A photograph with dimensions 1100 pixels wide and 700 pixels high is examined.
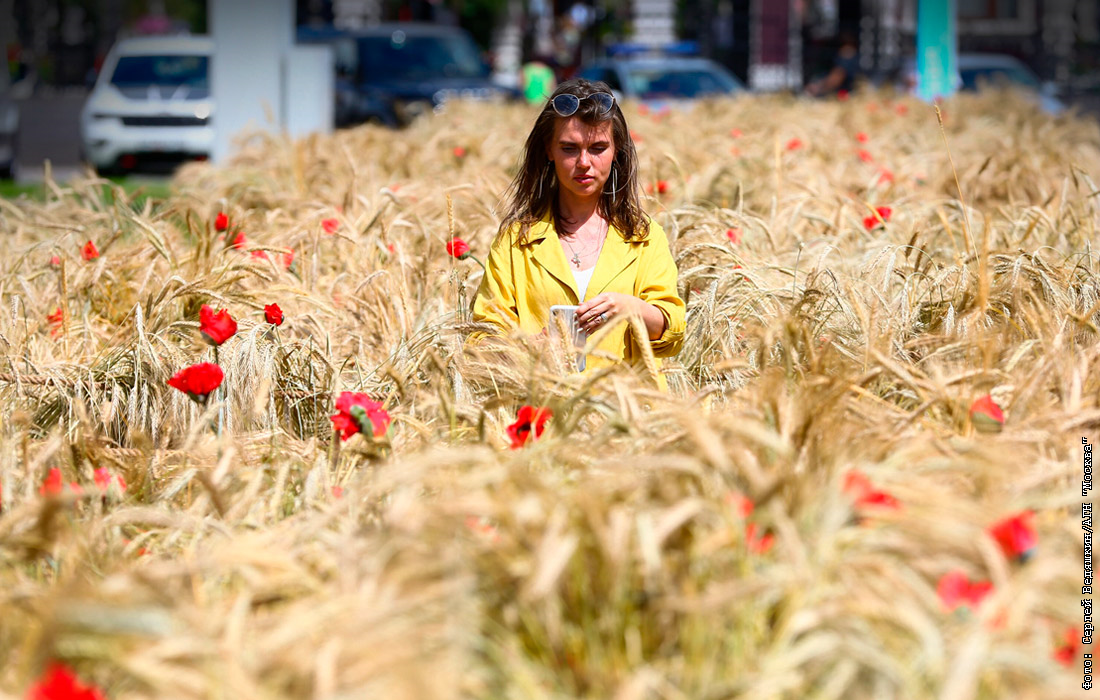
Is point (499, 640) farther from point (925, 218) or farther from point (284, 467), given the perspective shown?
point (925, 218)

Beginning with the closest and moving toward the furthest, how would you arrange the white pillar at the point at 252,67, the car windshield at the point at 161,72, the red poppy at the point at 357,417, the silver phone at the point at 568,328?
the red poppy at the point at 357,417 → the silver phone at the point at 568,328 → the white pillar at the point at 252,67 → the car windshield at the point at 161,72

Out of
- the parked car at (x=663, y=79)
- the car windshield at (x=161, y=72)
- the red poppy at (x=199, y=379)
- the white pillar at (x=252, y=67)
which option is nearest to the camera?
the red poppy at (x=199, y=379)

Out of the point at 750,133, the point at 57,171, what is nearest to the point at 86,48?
the point at 57,171

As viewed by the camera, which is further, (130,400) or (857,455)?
(130,400)

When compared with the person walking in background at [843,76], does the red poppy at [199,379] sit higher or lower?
lower

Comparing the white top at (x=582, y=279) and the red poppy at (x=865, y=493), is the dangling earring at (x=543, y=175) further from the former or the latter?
the red poppy at (x=865, y=493)

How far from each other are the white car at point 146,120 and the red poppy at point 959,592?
14536 mm

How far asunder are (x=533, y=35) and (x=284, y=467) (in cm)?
4333

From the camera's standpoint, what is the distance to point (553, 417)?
2.71m

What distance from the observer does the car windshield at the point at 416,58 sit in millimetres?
16859

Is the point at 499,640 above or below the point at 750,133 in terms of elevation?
below

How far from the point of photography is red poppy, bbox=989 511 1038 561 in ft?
6.33

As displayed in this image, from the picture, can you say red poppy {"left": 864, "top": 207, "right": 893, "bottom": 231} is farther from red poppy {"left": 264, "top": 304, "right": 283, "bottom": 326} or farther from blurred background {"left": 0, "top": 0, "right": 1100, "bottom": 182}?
blurred background {"left": 0, "top": 0, "right": 1100, "bottom": 182}

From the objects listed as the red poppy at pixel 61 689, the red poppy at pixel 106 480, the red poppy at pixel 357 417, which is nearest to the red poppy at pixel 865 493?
the red poppy at pixel 357 417
